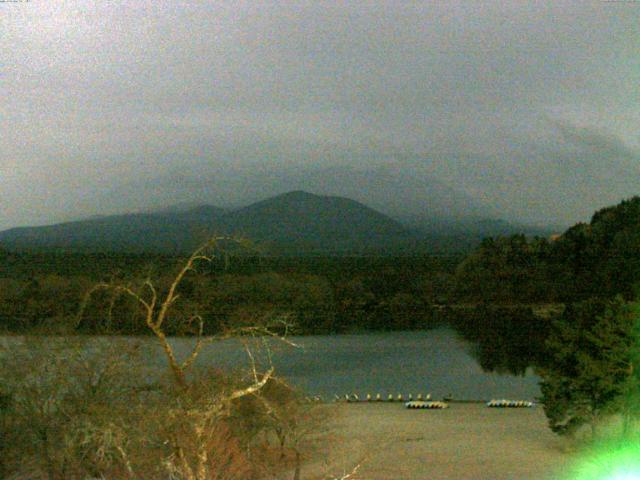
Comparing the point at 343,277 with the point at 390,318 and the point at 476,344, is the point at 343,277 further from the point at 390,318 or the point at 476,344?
the point at 476,344

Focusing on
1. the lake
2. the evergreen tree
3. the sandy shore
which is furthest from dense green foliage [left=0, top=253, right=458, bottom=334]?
the evergreen tree

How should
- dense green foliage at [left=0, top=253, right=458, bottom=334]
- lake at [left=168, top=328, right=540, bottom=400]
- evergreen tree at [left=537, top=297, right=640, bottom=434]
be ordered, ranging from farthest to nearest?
1. dense green foliage at [left=0, top=253, right=458, bottom=334]
2. lake at [left=168, top=328, right=540, bottom=400]
3. evergreen tree at [left=537, top=297, right=640, bottom=434]

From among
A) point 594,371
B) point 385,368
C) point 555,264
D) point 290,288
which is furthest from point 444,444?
point 555,264

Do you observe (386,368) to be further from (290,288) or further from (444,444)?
(290,288)

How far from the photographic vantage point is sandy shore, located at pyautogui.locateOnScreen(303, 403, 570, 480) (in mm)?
13172

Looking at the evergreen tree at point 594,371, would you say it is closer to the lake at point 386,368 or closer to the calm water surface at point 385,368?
the calm water surface at point 385,368

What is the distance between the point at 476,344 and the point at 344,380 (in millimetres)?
Answer: 15323

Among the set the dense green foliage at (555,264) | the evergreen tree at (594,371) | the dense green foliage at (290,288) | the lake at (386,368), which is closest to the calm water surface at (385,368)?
the lake at (386,368)

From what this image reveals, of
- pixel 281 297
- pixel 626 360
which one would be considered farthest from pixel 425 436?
pixel 281 297

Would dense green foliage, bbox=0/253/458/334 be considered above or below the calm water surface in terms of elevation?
above

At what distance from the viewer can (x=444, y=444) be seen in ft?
55.0

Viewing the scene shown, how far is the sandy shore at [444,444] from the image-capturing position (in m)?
13.2

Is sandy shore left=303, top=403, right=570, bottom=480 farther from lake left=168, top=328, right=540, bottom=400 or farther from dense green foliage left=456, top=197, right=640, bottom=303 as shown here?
dense green foliage left=456, top=197, right=640, bottom=303

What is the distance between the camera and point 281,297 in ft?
156
